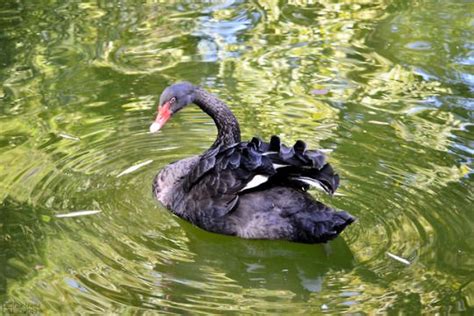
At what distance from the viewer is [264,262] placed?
445 centimetres

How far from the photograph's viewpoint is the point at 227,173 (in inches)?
183

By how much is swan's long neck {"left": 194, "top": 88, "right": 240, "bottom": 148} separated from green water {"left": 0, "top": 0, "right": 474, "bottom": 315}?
1.72 ft

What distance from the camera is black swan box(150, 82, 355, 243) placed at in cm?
437

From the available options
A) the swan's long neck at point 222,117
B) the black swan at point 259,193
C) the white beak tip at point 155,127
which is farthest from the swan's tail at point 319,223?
the white beak tip at point 155,127

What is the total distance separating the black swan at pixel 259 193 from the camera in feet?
14.3

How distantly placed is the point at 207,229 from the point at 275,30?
3.54 metres

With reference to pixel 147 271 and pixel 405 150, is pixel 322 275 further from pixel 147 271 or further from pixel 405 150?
pixel 405 150

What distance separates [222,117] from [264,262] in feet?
3.67

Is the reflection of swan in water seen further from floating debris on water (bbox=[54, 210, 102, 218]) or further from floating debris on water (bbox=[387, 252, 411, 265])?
floating debris on water (bbox=[54, 210, 102, 218])

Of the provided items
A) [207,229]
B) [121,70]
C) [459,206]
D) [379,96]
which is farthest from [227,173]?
[121,70]

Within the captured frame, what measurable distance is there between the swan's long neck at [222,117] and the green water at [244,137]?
524 mm

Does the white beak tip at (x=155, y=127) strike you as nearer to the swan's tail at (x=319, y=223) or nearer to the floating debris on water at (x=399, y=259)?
the swan's tail at (x=319, y=223)

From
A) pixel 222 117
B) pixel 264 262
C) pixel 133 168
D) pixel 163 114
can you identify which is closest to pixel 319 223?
pixel 264 262

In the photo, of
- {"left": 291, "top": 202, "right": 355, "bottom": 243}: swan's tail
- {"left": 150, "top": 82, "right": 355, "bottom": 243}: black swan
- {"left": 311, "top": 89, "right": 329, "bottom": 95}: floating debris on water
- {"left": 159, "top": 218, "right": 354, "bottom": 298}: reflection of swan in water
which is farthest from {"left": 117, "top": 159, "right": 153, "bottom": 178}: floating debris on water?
{"left": 311, "top": 89, "right": 329, "bottom": 95}: floating debris on water
